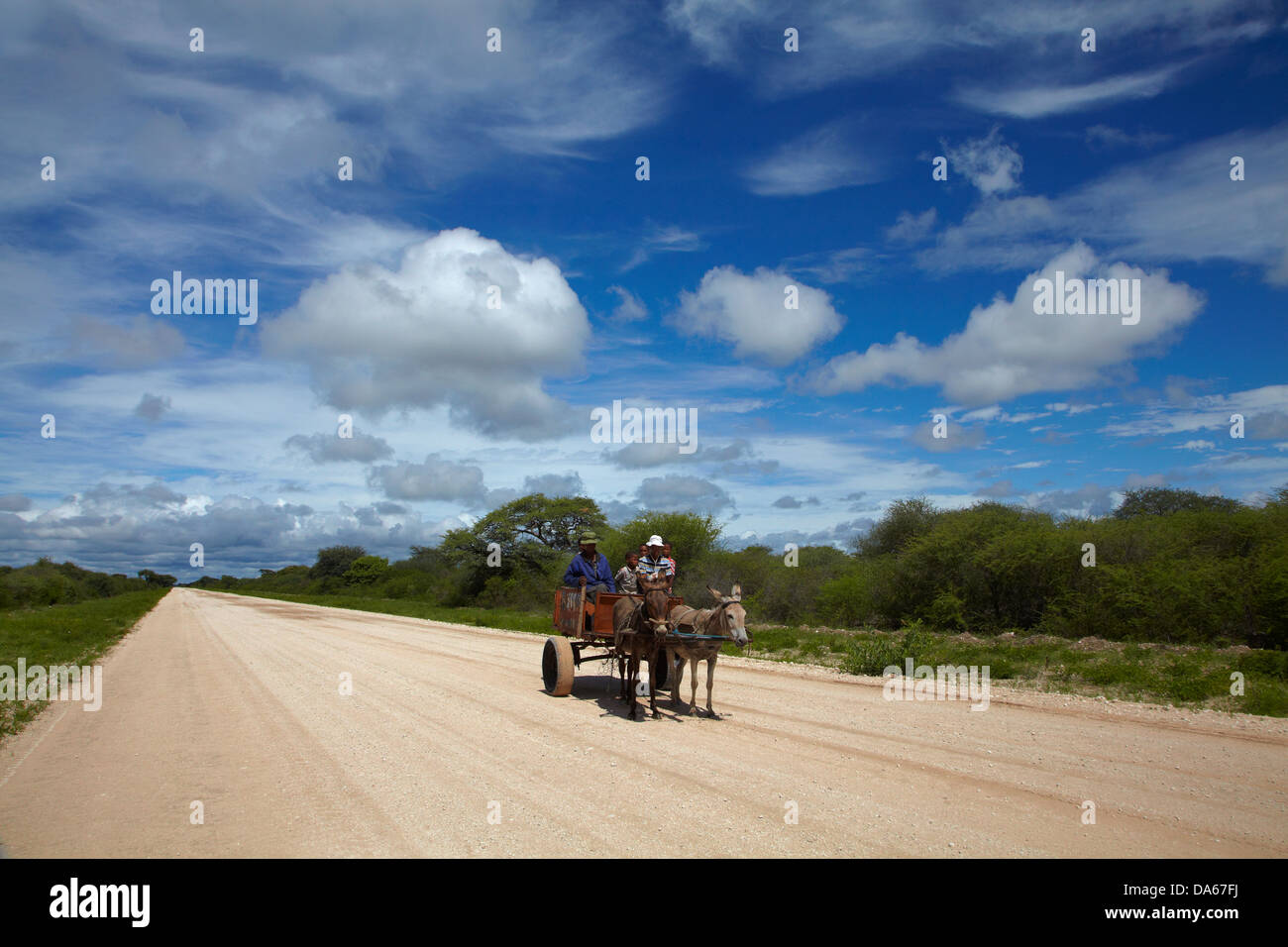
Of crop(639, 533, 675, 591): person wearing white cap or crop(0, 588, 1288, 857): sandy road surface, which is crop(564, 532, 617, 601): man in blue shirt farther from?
crop(0, 588, 1288, 857): sandy road surface

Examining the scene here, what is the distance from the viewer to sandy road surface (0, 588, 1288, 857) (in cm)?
536

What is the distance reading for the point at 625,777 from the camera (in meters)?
6.98

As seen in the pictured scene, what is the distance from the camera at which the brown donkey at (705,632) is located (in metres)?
9.01

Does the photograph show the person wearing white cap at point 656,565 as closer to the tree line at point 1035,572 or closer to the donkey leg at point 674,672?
the donkey leg at point 674,672

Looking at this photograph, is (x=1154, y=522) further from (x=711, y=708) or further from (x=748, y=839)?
(x=748, y=839)

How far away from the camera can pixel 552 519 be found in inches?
2073

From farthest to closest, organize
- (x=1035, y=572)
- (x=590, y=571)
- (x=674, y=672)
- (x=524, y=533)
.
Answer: (x=524, y=533)
(x=1035, y=572)
(x=590, y=571)
(x=674, y=672)

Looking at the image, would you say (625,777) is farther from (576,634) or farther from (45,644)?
(45,644)

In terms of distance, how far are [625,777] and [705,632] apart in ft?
9.60

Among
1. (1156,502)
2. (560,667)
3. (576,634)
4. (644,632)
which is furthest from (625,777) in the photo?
(1156,502)

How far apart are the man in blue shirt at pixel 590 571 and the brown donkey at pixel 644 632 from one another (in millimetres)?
1694

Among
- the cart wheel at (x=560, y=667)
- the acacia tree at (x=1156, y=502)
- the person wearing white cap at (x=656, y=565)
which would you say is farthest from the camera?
the acacia tree at (x=1156, y=502)

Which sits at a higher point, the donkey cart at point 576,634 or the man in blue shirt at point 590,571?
the man in blue shirt at point 590,571

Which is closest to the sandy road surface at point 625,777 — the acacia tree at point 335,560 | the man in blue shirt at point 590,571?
the man in blue shirt at point 590,571
